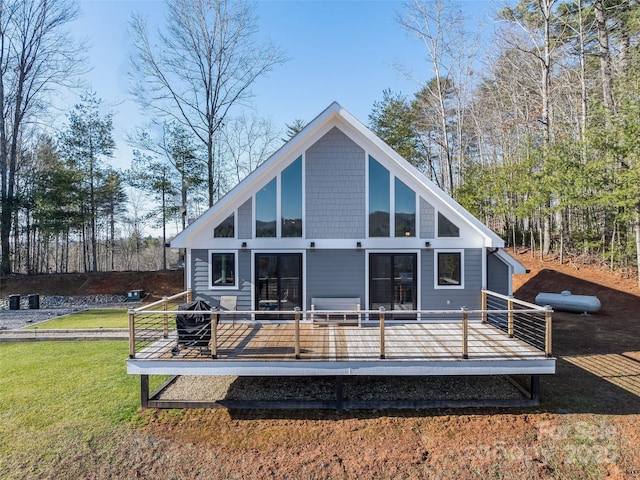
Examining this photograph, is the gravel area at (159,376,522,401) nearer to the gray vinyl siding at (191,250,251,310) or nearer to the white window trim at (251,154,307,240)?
the gray vinyl siding at (191,250,251,310)

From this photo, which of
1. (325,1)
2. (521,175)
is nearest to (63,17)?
(325,1)

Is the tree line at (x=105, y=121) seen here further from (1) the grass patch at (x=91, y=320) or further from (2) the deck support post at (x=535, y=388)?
(2) the deck support post at (x=535, y=388)

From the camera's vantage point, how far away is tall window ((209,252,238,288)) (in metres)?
8.31

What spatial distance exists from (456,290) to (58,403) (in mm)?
8641

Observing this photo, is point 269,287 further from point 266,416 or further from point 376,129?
point 376,129

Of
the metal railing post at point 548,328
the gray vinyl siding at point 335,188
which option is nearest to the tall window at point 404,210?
the gray vinyl siding at point 335,188

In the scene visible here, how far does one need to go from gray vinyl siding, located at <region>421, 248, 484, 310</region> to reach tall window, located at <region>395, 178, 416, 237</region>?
74cm

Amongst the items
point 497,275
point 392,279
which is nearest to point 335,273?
point 392,279

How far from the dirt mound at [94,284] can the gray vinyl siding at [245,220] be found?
474 inches

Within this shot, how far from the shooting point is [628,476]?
398 centimetres

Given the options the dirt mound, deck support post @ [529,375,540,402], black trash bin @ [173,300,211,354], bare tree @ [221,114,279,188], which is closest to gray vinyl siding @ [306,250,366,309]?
black trash bin @ [173,300,211,354]

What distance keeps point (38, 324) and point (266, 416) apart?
11.0 metres

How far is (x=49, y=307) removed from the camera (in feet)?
52.4

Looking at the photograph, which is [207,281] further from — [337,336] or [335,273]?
[337,336]
